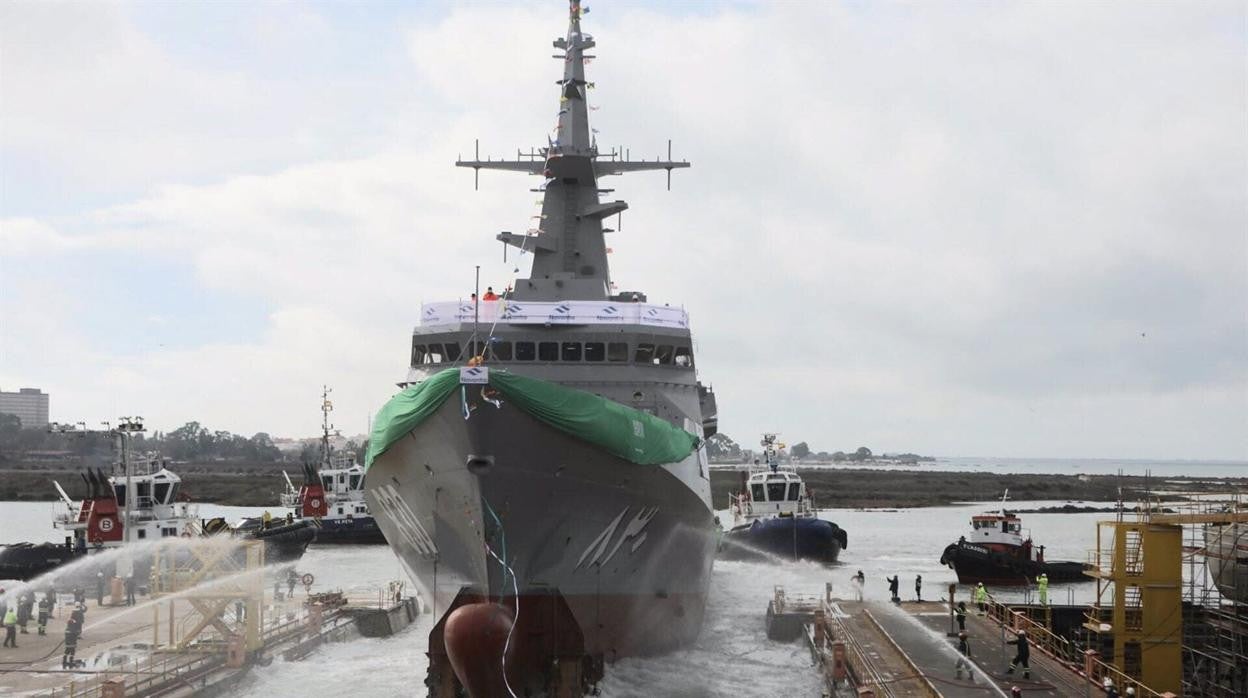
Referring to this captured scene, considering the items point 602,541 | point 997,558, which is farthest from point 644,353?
point 997,558

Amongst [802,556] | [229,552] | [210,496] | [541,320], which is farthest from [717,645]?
[210,496]

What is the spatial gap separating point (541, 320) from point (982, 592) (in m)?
15.6

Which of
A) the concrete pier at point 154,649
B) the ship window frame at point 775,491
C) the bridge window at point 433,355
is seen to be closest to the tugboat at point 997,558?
the ship window frame at point 775,491

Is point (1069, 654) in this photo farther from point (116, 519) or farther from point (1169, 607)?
point (116, 519)

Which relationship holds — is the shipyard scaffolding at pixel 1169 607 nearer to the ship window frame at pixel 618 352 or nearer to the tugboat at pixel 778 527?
the ship window frame at pixel 618 352

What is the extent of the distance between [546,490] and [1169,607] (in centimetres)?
1369

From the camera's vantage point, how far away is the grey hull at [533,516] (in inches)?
709

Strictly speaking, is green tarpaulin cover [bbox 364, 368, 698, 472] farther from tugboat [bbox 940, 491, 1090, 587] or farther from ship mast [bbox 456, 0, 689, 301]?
tugboat [bbox 940, 491, 1090, 587]

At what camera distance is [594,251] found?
31.4m

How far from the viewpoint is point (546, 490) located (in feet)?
60.7

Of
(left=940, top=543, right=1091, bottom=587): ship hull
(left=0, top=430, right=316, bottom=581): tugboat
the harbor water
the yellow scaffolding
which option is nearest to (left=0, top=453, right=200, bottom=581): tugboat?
(left=0, top=430, right=316, bottom=581): tugboat

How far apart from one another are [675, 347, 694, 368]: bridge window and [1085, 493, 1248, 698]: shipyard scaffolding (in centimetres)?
960

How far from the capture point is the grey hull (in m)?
18.0

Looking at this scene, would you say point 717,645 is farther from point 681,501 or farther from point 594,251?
point 594,251
